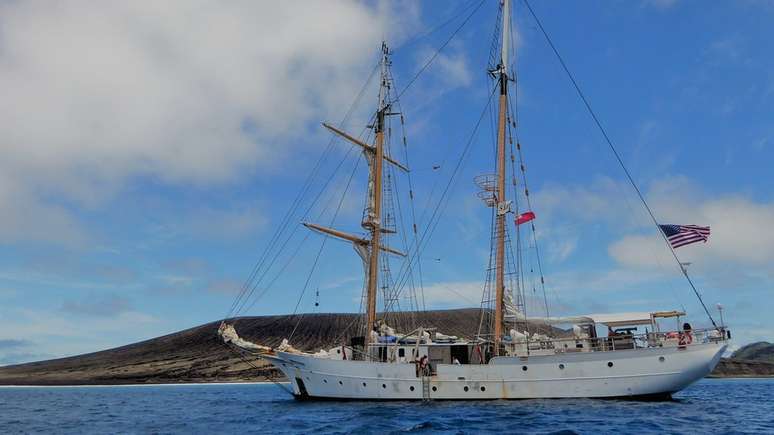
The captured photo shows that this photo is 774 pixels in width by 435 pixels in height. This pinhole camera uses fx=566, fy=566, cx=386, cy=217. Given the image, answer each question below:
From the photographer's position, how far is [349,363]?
117ft

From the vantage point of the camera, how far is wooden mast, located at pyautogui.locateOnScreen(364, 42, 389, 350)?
41719 millimetres

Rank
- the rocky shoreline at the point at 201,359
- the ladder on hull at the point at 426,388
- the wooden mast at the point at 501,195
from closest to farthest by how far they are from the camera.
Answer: the ladder on hull at the point at 426,388
the wooden mast at the point at 501,195
the rocky shoreline at the point at 201,359

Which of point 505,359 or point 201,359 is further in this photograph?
point 201,359

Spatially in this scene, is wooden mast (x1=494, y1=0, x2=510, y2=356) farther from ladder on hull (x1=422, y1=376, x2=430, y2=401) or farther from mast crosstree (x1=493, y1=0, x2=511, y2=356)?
ladder on hull (x1=422, y1=376, x2=430, y2=401)

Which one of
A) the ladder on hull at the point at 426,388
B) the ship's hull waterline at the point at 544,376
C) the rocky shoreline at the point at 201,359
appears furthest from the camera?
the rocky shoreline at the point at 201,359

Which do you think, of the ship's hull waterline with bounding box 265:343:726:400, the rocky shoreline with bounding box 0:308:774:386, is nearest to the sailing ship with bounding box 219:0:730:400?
the ship's hull waterline with bounding box 265:343:726:400

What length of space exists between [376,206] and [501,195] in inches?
406

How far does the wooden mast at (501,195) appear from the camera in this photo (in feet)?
121

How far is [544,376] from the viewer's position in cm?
3278

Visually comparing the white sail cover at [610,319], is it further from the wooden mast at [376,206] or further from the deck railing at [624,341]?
the wooden mast at [376,206]

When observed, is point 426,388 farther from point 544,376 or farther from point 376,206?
point 376,206

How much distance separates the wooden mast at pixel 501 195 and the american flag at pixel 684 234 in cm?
1001

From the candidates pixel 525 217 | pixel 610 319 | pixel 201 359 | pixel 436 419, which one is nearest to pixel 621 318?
pixel 610 319

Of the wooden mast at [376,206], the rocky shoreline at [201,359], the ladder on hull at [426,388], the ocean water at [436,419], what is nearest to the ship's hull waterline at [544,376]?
the ladder on hull at [426,388]
